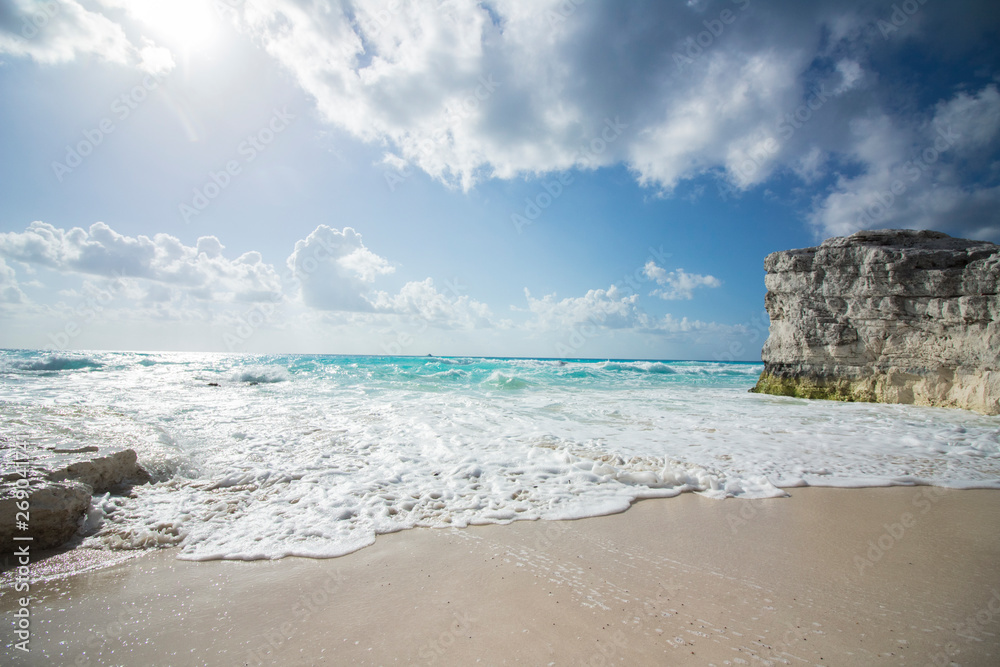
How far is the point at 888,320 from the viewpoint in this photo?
11.8 m

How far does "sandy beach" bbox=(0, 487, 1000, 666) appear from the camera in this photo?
2.01m

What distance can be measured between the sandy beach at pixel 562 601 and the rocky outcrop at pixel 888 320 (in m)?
11.1

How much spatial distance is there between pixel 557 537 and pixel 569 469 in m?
1.76

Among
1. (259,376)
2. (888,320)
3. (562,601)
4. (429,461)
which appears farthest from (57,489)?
(259,376)

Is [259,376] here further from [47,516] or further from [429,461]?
[47,516]

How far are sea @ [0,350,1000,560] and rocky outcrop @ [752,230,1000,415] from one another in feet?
5.89

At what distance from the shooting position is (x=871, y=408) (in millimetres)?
10633

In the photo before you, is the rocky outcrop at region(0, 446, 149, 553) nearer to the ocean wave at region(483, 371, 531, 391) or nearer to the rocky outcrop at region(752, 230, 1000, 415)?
the ocean wave at region(483, 371, 531, 391)

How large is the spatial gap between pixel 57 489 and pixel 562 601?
4390 millimetres

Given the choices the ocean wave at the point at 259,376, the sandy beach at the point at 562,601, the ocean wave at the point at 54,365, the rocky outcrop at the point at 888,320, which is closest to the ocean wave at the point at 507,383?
the rocky outcrop at the point at 888,320

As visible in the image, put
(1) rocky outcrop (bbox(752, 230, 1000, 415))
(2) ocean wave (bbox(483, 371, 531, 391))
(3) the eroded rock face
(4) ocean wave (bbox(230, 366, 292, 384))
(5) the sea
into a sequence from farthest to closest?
(4) ocean wave (bbox(230, 366, 292, 384)) → (2) ocean wave (bbox(483, 371, 531, 391)) → (1) rocky outcrop (bbox(752, 230, 1000, 415)) → (5) the sea → (3) the eroded rock face

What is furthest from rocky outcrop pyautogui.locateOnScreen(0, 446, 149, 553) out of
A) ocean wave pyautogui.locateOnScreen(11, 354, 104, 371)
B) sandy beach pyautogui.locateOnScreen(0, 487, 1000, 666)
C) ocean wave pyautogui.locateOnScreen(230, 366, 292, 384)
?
ocean wave pyautogui.locateOnScreen(11, 354, 104, 371)

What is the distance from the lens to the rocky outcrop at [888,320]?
10.1 meters

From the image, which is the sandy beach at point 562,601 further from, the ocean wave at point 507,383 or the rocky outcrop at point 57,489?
the ocean wave at point 507,383
